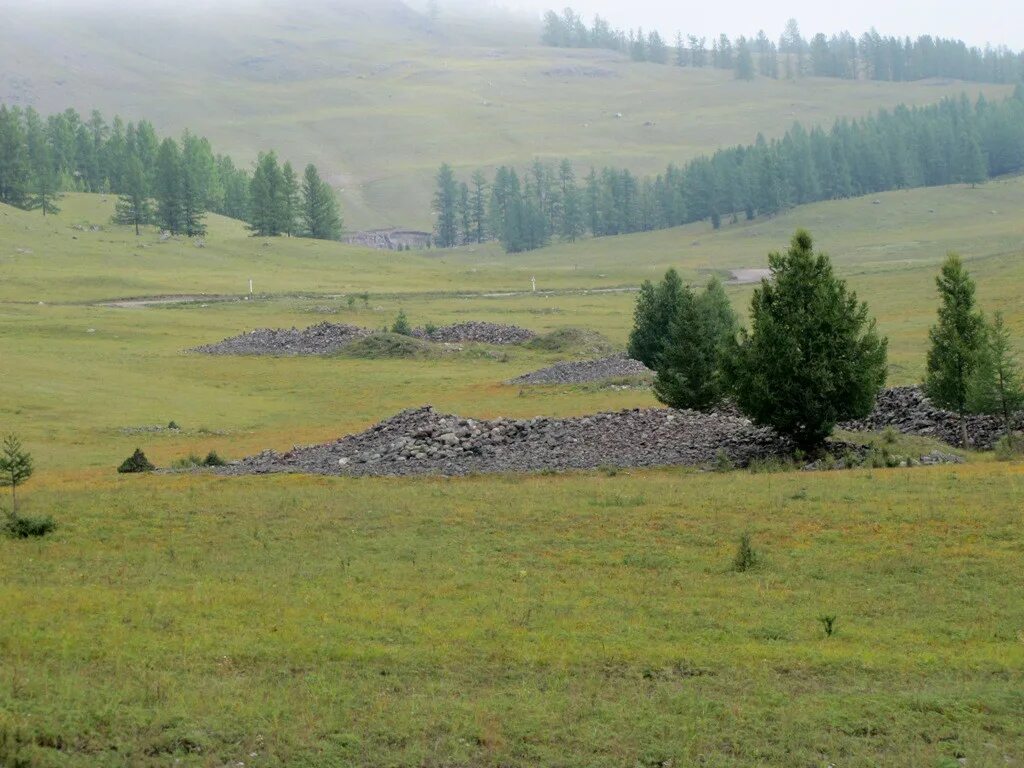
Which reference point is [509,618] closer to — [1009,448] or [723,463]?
[723,463]

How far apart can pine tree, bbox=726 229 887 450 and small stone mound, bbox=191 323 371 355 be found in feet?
146

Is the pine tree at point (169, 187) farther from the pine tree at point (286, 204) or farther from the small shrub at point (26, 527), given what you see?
the small shrub at point (26, 527)

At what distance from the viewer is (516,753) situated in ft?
40.9

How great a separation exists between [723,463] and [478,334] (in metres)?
49.2

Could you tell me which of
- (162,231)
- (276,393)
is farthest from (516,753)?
(162,231)

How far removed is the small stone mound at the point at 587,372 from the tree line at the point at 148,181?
338 ft

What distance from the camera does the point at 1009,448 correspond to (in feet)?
114

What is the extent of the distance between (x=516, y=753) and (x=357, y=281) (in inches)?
4721

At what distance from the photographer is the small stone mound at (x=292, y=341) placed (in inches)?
2968

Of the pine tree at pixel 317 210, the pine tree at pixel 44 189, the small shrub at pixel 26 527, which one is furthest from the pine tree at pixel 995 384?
the pine tree at pixel 317 210

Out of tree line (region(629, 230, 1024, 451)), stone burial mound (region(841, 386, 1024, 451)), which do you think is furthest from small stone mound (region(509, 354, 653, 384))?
tree line (region(629, 230, 1024, 451))

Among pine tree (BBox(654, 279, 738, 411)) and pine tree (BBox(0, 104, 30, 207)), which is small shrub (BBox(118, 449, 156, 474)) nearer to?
pine tree (BBox(654, 279, 738, 411))

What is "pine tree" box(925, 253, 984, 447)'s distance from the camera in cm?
3788

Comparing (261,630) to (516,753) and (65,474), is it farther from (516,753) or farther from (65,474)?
(65,474)
